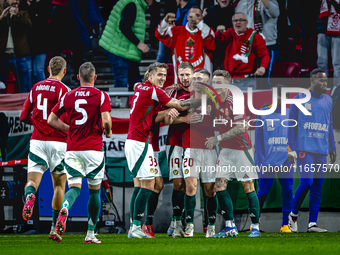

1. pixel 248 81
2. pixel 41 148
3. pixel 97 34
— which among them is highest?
pixel 97 34

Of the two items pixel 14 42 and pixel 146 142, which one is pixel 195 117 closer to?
pixel 146 142

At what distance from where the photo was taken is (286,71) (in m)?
7.77

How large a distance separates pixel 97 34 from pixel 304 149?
15.5 ft

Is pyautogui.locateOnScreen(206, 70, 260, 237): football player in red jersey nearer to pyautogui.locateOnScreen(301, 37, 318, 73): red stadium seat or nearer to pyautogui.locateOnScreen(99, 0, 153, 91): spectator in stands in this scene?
pyautogui.locateOnScreen(301, 37, 318, 73): red stadium seat

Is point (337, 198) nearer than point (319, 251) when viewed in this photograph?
No

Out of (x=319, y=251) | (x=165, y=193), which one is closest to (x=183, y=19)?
(x=165, y=193)

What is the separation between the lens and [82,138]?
4531mm

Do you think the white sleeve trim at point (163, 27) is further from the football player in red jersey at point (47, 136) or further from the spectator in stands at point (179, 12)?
the football player in red jersey at point (47, 136)

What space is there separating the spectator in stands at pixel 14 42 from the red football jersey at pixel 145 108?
4173 mm

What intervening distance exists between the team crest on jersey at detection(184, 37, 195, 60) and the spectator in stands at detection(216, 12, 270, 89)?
1.70 ft

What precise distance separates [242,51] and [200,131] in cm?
312

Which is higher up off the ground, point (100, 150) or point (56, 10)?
point (56, 10)

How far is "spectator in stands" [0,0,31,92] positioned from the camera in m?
8.52

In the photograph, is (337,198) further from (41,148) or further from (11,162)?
(11,162)
